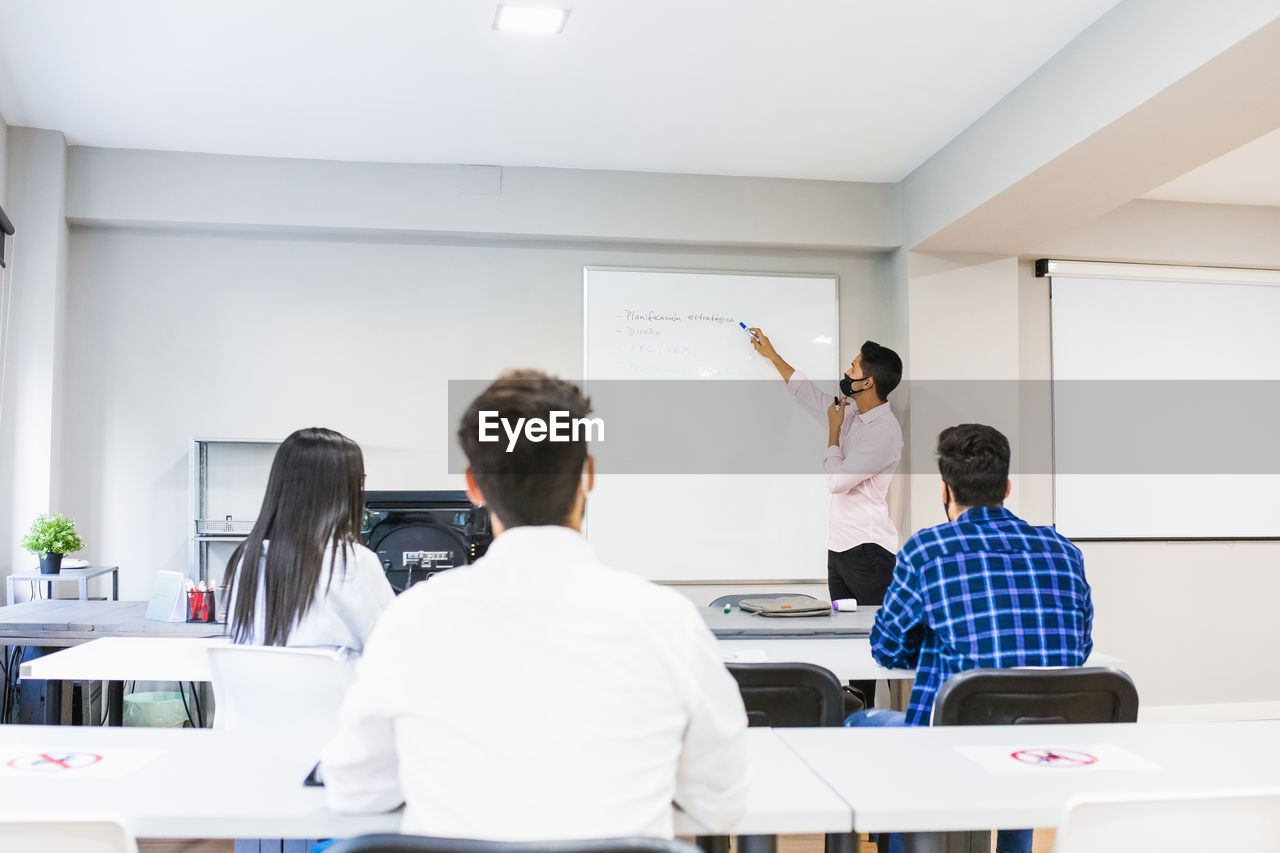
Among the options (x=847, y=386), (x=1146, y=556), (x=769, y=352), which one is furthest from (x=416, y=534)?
(x=1146, y=556)

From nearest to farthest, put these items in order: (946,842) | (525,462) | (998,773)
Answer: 1. (525,462)
2. (998,773)
3. (946,842)

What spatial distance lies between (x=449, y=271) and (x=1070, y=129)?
264cm

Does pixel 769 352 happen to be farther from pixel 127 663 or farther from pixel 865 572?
pixel 127 663

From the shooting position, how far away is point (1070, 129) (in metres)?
3.27

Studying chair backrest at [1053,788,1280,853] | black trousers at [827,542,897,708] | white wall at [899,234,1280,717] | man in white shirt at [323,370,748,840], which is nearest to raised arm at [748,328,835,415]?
white wall at [899,234,1280,717]

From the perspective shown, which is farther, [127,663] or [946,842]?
[127,663]

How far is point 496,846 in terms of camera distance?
0.90 metres

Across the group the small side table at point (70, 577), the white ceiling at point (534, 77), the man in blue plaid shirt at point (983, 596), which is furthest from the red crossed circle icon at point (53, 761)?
the small side table at point (70, 577)

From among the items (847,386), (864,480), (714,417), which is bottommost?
(864,480)

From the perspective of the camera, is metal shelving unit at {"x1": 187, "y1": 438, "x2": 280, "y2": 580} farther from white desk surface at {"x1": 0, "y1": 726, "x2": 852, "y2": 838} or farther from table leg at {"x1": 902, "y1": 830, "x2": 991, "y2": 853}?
table leg at {"x1": 902, "y1": 830, "x2": 991, "y2": 853}

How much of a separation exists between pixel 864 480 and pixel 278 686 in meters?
2.92

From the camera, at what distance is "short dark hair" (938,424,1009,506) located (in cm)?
218

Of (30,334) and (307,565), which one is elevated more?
(30,334)

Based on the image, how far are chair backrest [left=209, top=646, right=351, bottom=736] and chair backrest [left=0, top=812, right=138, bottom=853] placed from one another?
27.8 inches
